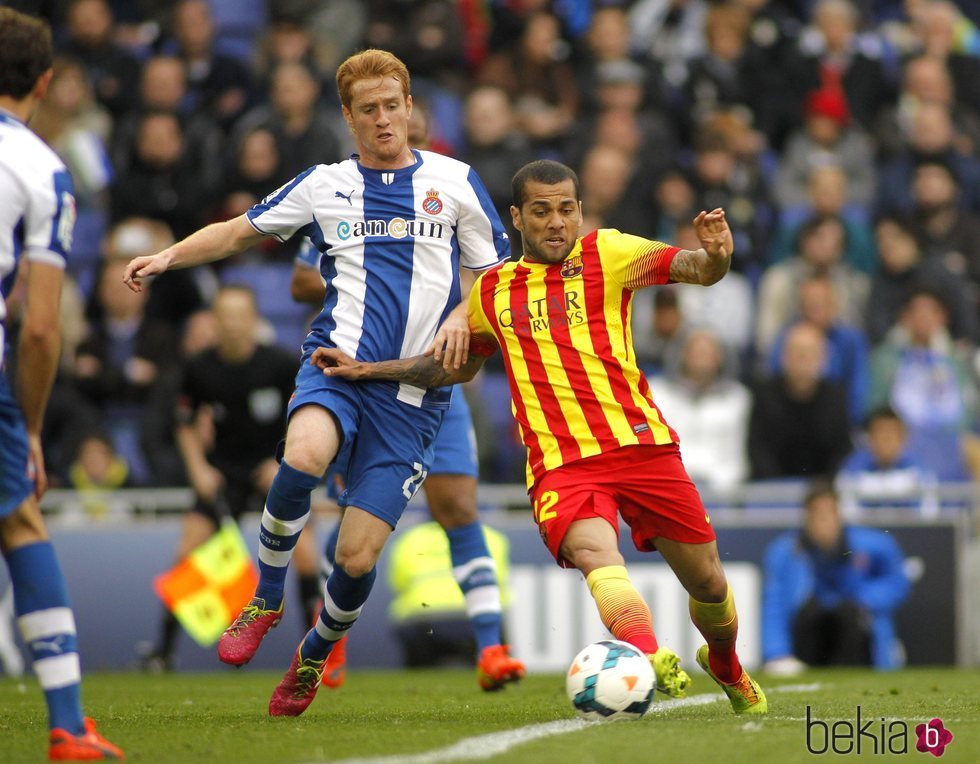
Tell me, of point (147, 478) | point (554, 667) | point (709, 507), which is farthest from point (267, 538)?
point (147, 478)

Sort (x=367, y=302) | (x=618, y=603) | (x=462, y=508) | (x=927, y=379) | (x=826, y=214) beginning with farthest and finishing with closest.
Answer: (x=826, y=214) < (x=927, y=379) < (x=462, y=508) < (x=367, y=302) < (x=618, y=603)

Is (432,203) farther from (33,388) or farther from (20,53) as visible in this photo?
(33,388)

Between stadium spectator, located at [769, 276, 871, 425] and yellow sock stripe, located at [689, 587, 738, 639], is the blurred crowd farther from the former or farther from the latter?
yellow sock stripe, located at [689, 587, 738, 639]

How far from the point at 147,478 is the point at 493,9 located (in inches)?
257

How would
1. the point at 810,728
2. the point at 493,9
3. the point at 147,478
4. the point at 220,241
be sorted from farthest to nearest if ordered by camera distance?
the point at 493,9
the point at 147,478
the point at 220,241
the point at 810,728

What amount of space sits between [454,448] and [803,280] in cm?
657

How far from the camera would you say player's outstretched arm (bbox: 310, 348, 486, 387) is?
255 inches

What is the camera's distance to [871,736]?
5406 mm

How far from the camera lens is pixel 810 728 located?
5.60 m

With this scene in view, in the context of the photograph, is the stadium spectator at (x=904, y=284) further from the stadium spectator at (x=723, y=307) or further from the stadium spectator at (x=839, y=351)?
the stadium spectator at (x=723, y=307)

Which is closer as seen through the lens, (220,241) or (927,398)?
(220,241)

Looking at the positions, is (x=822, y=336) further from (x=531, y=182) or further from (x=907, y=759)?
(x=907, y=759)

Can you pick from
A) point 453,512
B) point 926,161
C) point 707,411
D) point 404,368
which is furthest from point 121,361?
point 926,161

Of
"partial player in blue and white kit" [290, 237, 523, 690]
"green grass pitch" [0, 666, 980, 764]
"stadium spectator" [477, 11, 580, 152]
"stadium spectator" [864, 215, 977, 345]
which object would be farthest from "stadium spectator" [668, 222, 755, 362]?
"partial player in blue and white kit" [290, 237, 523, 690]
